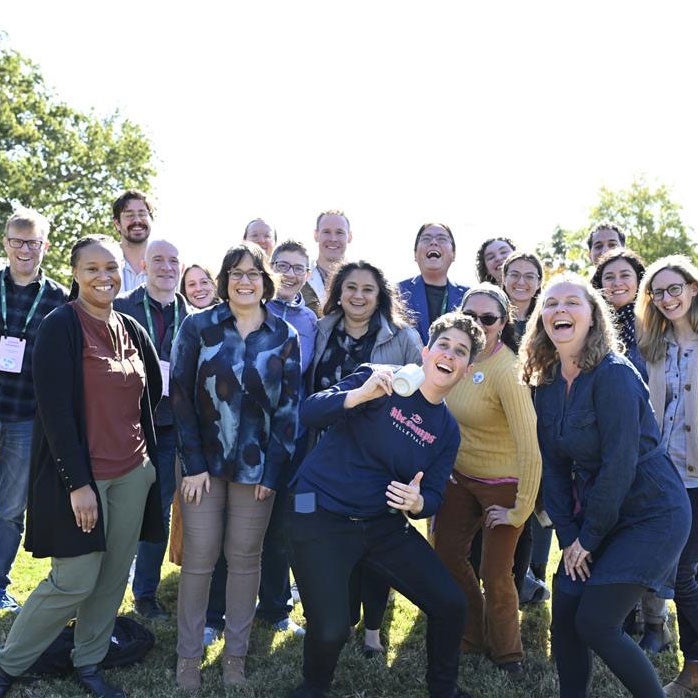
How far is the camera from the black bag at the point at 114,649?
4332mm

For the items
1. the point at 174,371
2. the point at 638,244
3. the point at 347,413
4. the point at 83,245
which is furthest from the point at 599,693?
the point at 638,244

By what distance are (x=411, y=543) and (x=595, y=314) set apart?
1636mm

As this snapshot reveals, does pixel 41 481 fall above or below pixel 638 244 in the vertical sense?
below

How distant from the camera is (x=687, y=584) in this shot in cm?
443

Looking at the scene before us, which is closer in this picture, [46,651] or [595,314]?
[595,314]

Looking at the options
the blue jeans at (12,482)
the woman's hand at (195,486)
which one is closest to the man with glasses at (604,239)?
the woman's hand at (195,486)

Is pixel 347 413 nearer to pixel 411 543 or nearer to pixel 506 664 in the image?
pixel 411 543

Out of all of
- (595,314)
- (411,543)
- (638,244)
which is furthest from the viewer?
(638,244)

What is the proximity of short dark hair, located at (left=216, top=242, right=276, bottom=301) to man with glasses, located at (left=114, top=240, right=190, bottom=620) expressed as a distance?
0.96m

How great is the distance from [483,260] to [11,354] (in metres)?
3.99

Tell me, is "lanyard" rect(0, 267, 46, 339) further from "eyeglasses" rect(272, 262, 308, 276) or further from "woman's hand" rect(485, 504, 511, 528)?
"woman's hand" rect(485, 504, 511, 528)

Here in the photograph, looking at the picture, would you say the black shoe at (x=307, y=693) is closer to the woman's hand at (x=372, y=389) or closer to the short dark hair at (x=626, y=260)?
the woman's hand at (x=372, y=389)

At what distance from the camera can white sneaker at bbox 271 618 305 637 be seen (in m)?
5.18

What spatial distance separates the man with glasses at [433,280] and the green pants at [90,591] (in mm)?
2699
